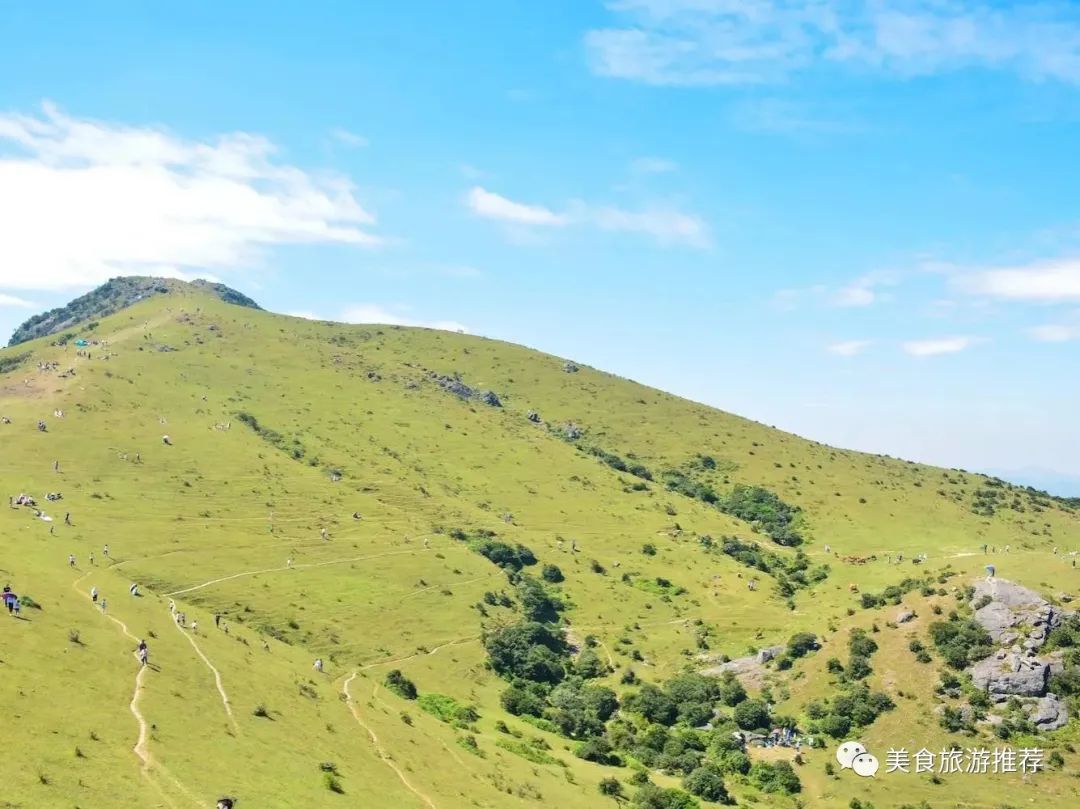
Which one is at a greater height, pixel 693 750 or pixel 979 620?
pixel 979 620

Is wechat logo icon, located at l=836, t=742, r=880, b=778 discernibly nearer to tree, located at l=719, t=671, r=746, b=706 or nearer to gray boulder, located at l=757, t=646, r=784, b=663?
tree, located at l=719, t=671, r=746, b=706

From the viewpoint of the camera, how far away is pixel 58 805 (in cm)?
2719

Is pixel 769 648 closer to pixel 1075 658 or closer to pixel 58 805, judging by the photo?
pixel 1075 658

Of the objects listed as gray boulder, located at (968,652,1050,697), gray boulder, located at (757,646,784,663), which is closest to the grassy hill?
gray boulder, located at (757,646,784,663)

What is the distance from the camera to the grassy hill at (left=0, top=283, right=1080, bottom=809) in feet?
135

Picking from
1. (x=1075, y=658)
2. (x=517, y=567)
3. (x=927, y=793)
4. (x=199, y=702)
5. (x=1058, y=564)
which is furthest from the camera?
(x=517, y=567)

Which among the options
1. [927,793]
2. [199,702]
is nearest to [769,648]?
[927,793]

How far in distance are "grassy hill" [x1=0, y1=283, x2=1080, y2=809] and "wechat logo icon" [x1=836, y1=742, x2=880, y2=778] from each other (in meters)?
0.93

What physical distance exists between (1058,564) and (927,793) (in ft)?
114

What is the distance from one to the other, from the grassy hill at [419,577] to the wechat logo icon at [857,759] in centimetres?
93

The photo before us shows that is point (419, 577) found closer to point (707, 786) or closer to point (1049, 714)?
point (707, 786)

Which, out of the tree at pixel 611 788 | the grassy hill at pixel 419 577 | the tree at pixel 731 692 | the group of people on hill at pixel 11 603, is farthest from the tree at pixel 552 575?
the group of people on hill at pixel 11 603

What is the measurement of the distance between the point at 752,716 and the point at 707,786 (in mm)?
16309

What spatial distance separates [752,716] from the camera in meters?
73.1
